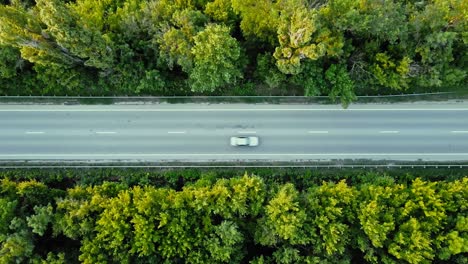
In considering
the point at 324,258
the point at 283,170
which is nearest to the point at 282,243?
the point at 324,258

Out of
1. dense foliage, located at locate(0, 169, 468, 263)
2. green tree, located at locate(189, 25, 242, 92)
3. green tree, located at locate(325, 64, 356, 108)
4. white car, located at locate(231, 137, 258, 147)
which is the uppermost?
green tree, located at locate(189, 25, 242, 92)

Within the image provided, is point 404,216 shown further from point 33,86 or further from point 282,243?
point 33,86

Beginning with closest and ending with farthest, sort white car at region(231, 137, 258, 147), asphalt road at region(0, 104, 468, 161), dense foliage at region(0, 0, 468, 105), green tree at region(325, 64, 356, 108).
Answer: dense foliage at region(0, 0, 468, 105) → green tree at region(325, 64, 356, 108) → white car at region(231, 137, 258, 147) → asphalt road at region(0, 104, 468, 161)

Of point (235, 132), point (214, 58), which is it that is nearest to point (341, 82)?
point (235, 132)

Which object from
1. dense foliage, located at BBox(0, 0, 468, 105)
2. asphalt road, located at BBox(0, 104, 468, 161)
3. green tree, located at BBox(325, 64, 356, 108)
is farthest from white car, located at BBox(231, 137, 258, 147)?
green tree, located at BBox(325, 64, 356, 108)

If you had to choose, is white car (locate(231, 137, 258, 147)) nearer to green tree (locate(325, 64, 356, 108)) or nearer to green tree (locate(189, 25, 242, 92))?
green tree (locate(189, 25, 242, 92))

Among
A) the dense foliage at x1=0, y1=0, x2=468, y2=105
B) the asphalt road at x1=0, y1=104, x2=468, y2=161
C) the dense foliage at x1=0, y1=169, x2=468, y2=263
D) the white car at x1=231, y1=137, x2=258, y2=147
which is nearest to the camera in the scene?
the dense foliage at x1=0, y1=169, x2=468, y2=263
